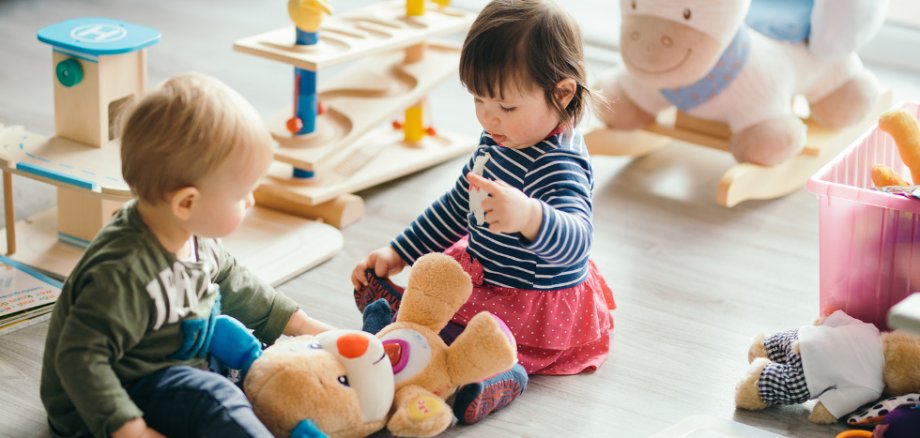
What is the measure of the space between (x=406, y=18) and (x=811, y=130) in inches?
31.5

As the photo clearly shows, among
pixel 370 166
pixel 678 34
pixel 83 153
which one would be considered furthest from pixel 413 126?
pixel 83 153

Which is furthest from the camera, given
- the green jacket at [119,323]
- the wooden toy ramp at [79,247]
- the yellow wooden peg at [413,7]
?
the yellow wooden peg at [413,7]

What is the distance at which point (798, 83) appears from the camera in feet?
6.71

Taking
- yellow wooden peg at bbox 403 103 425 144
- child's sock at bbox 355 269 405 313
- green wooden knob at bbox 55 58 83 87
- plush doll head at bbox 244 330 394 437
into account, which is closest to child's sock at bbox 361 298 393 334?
child's sock at bbox 355 269 405 313

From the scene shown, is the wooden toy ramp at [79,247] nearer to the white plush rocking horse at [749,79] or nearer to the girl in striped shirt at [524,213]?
the girl in striped shirt at [524,213]

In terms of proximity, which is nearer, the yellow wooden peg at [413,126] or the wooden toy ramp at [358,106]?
the wooden toy ramp at [358,106]

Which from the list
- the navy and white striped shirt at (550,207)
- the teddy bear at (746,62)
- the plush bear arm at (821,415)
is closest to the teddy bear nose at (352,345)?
the navy and white striped shirt at (550,207)

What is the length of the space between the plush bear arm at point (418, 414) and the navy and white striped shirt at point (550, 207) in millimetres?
205

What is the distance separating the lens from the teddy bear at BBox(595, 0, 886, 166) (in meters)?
1.91

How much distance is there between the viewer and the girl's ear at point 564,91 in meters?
1.30

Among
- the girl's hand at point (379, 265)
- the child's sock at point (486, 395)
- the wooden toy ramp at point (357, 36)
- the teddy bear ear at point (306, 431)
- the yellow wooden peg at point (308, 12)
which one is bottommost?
the child's sock at point (486, 395)

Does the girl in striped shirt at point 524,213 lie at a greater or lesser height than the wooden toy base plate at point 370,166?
greater

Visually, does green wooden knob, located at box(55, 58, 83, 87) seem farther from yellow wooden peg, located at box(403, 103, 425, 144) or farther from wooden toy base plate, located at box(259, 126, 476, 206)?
yellow wooden peg, located at box(403, 103, 425, 144)

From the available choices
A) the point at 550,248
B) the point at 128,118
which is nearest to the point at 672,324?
the point at 550,248
